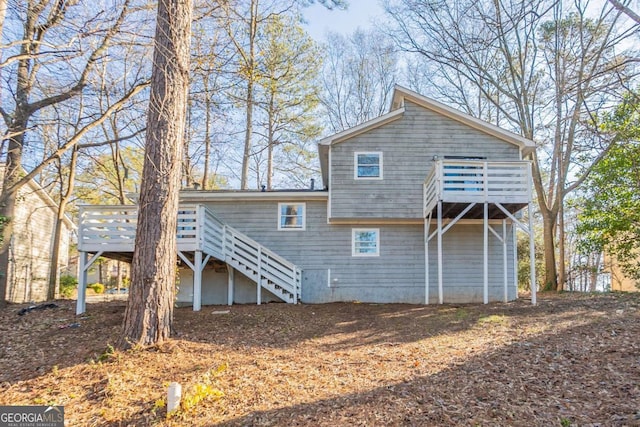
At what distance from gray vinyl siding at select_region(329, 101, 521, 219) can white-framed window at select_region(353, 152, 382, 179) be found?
135mm

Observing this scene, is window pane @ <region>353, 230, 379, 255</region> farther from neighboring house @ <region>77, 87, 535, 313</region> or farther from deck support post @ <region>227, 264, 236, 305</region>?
deck support post @ <region>227, 264, 236, 305</region>

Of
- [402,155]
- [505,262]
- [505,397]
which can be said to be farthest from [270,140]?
[505,397]

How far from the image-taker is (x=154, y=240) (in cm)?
608

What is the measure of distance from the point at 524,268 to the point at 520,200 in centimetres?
1179

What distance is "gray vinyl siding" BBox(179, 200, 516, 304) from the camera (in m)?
12.8

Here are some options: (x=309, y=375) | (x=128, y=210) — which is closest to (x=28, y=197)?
(x=128, y=210)

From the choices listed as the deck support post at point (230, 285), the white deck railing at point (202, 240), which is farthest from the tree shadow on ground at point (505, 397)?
the deck support post at point (230, 285)

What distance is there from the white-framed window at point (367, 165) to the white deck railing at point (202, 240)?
380 centimetres

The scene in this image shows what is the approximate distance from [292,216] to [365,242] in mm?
2682

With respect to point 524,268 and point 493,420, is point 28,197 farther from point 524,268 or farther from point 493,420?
point 524,268

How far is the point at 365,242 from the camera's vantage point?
13.1 meters

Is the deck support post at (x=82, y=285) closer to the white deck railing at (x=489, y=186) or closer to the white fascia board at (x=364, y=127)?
the white fascia board at (x=364, y=127)

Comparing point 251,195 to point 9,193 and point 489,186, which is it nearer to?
point 9,193

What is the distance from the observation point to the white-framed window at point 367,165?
12.8m
